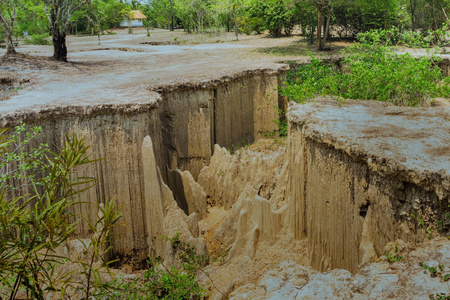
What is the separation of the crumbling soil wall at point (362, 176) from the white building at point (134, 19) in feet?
133

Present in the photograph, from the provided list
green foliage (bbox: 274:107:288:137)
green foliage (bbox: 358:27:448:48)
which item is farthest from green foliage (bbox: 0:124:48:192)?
green foliage (bbox: 358:27:448:48)

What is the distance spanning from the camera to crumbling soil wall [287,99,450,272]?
480cm

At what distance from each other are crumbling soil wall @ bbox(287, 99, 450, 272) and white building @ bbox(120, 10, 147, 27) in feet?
133

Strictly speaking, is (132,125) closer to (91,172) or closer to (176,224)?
(91,172)

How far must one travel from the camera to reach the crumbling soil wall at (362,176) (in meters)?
4.80

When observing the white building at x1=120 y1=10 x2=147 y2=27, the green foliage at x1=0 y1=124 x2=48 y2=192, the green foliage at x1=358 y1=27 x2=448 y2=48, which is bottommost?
the green foliage at x1=0 y1=124 x2=48 y2=192

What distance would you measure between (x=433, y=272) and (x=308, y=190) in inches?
111

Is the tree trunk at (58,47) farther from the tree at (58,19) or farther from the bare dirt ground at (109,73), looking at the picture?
the bare dirt ground at (109,73)

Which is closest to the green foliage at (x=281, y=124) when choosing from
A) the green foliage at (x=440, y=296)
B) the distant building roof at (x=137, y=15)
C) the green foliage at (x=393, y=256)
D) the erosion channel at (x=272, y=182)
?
the erosion channel at (x=272, y=182)

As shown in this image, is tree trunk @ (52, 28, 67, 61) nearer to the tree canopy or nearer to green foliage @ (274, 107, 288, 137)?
the tree canopy

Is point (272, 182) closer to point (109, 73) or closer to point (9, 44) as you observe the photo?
point (109, 73)

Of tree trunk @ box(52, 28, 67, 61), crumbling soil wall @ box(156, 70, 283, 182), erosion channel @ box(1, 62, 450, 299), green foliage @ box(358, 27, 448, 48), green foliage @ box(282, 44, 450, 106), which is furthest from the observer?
tree trunk @ box(52, 28, 67, 61)

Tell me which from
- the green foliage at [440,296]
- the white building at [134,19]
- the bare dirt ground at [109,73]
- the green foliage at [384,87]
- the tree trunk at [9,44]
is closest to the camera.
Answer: the green foliage at [440,296]

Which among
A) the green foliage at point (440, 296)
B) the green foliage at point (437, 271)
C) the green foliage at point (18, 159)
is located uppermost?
the green foliage at point (18, 159)
